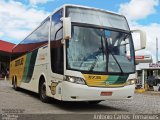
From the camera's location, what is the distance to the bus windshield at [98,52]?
12164 mm

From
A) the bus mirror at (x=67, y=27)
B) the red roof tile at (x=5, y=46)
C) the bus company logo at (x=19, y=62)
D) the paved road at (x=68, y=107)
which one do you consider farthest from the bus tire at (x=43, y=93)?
the red roof tile at (x=5, y=46)

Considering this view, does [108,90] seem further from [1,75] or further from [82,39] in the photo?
[1,75]

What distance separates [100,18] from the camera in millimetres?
13180

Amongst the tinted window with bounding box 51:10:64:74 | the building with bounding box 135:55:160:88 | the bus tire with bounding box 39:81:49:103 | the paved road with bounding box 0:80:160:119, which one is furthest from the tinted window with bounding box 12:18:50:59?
the building with bounding box 135:55:160:88

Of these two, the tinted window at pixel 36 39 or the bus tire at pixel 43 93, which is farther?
the tinted window at pixel 36 39

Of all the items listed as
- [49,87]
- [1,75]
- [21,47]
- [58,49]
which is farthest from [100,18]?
[1,75]

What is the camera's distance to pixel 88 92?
11.9m

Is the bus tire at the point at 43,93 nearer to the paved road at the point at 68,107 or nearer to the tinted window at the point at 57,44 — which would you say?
the paved road at the point at 68,107

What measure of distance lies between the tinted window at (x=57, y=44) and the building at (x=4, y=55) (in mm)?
34803

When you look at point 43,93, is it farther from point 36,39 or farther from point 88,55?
Answer: point 88,55

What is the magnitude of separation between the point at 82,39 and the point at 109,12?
72.9 inches

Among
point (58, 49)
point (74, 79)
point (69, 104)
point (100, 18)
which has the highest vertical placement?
point (100, 18)

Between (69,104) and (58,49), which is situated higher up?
(58,49)

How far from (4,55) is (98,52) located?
41989 millimetres
